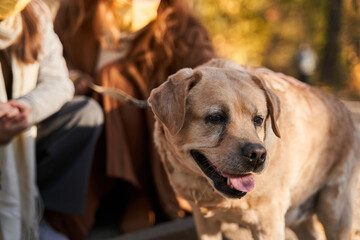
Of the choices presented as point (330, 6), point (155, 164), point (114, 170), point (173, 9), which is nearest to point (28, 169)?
point (114, 170)

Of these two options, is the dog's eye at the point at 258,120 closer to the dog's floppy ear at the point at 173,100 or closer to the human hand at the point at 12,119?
the dog's floppy ear at the point at 173,100

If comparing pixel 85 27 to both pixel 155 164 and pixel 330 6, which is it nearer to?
pixel 155 164

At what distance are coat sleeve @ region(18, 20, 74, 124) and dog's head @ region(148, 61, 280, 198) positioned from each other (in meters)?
0.74

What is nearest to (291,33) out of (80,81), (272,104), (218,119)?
(80,81)

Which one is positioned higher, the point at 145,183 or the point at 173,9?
the point at 173,9

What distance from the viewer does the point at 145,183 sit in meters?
3.50

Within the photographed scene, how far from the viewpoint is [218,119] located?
206cm

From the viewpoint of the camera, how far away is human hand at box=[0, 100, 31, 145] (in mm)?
2266

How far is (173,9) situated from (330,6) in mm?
11219

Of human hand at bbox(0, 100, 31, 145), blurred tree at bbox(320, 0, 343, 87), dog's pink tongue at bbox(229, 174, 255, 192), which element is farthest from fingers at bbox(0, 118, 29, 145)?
blurred tree at bbox(320, 0, 343, 87)

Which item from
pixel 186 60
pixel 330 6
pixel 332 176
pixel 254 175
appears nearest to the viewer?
pixel 254 175

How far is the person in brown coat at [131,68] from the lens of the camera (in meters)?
3.29

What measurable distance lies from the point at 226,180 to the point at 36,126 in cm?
147

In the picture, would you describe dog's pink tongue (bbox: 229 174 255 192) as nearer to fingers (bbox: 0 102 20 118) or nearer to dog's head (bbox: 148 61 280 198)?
dog's head (bbox: 148 61 280 198)
